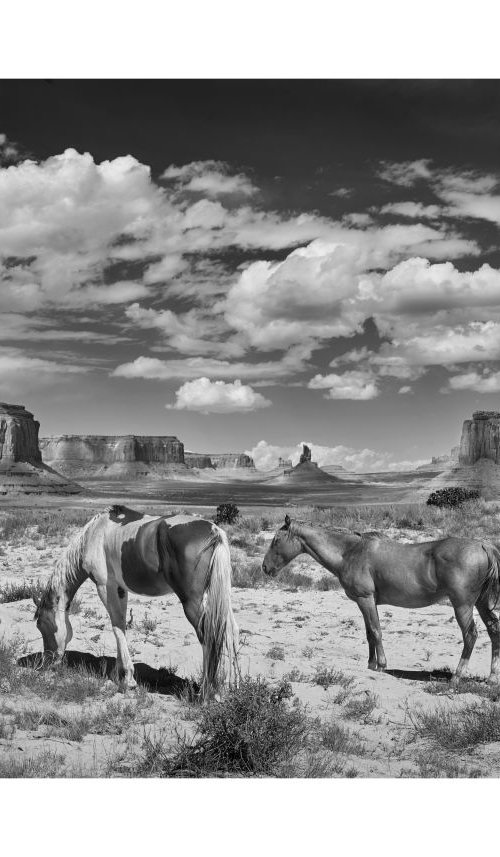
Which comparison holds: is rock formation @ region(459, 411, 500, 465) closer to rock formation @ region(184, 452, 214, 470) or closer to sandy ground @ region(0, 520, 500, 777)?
sandy ground @ region(0, 520, 500, 777)

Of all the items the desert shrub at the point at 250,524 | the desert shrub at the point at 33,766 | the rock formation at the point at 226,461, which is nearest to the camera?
the desert shrub at the point at 33,766

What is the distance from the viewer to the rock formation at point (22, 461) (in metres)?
53.7

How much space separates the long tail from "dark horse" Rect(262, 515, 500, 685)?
1.72 m

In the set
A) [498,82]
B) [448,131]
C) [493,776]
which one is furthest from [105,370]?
[493,776]

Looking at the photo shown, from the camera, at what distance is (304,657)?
7914 millimetres

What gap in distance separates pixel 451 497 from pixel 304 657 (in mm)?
20316

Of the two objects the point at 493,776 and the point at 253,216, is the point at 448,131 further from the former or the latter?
the point at 493,776

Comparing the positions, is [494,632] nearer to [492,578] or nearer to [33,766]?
[492,578]

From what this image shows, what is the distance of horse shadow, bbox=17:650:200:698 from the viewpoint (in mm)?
6391

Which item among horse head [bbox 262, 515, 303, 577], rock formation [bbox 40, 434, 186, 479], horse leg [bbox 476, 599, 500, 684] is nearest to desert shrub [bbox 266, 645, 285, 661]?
horse head [bbox 262, 515, 303, 577]

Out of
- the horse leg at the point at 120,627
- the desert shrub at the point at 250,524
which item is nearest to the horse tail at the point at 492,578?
the horse leg at the point at 120,627

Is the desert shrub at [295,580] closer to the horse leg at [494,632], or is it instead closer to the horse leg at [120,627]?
the horse leg at [494,632]

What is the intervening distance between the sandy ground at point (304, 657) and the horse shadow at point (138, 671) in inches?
4.5

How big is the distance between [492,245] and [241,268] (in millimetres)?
4304
